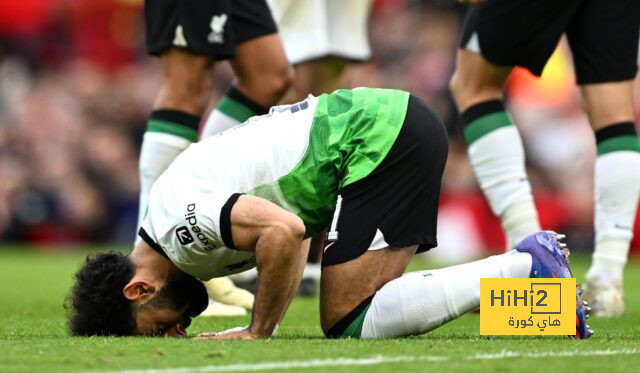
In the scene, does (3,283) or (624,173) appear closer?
(624,173)

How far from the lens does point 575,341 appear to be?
15.9 feet

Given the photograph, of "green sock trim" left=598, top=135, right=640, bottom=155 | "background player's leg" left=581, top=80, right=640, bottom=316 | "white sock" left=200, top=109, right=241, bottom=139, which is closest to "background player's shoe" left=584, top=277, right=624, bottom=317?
"background player's leg" left=581, top=80, right=640, bottom=316

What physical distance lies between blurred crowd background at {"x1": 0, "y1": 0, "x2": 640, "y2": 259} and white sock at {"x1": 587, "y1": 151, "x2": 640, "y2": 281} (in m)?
5.97

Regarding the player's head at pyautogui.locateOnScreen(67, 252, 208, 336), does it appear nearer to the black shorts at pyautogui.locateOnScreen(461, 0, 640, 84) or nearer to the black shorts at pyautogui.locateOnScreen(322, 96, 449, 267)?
the black shorts at pyautogui.locateOnScreen(322, 96, 449, 267)

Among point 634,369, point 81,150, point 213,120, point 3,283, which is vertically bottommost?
point 81,150

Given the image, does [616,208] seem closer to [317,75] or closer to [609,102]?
[609,102]

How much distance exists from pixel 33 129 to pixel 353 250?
10470 mm

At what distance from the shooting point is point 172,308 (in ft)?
16.4

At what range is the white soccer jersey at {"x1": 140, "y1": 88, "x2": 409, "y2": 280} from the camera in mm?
4824

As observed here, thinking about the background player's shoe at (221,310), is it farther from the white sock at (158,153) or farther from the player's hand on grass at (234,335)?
the player's hand on grass at (234,335)

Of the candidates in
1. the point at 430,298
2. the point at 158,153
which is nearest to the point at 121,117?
the point at 158,153

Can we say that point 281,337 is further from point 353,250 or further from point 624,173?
point 624,173

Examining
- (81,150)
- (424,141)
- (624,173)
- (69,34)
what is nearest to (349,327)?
(424,141)

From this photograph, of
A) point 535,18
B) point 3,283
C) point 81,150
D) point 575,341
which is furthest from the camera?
point 81,150
